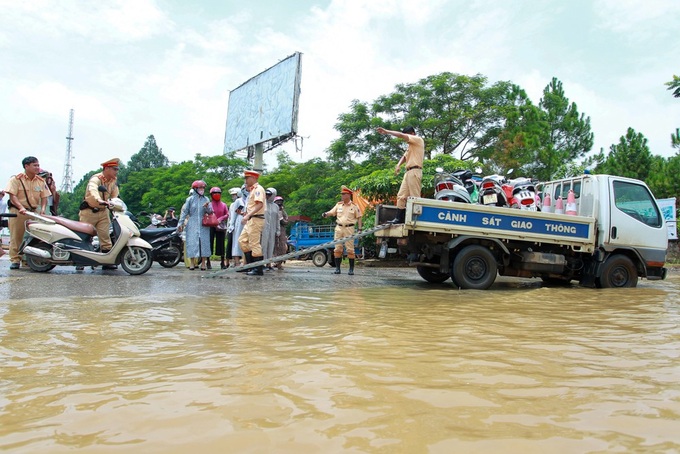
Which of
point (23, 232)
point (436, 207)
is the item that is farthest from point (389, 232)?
point (23, 232)

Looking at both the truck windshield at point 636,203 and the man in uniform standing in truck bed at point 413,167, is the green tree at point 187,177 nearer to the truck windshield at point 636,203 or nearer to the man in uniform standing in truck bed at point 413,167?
the man in uniform standing in truck bed at point 413,167

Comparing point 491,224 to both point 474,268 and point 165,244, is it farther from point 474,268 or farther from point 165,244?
point 165,244

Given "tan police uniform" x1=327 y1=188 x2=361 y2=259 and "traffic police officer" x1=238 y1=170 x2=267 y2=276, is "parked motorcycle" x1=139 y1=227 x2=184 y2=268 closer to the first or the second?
"traffic police officer" x1=238 y1=170 x2=267 y2=276

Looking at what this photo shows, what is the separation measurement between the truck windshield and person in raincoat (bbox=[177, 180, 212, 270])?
7.12 metres

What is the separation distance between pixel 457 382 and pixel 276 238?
831cm

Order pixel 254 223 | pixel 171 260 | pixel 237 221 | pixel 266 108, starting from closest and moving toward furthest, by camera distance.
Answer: pixel 254 223
pixel 237 221
pixel 171 260
pixel 266 108

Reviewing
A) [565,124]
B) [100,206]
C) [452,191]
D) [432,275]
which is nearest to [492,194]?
[452,191]

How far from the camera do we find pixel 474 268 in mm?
6789

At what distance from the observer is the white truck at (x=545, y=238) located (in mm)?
6629

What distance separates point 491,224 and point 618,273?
2485 millimetres

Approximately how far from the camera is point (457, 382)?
2.01 metres

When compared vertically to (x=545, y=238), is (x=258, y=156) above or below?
above

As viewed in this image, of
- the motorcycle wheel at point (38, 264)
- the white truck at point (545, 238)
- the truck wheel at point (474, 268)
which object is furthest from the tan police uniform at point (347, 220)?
the motorcycle wheel at point (38, 264)

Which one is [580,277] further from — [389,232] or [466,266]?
[389,232]
